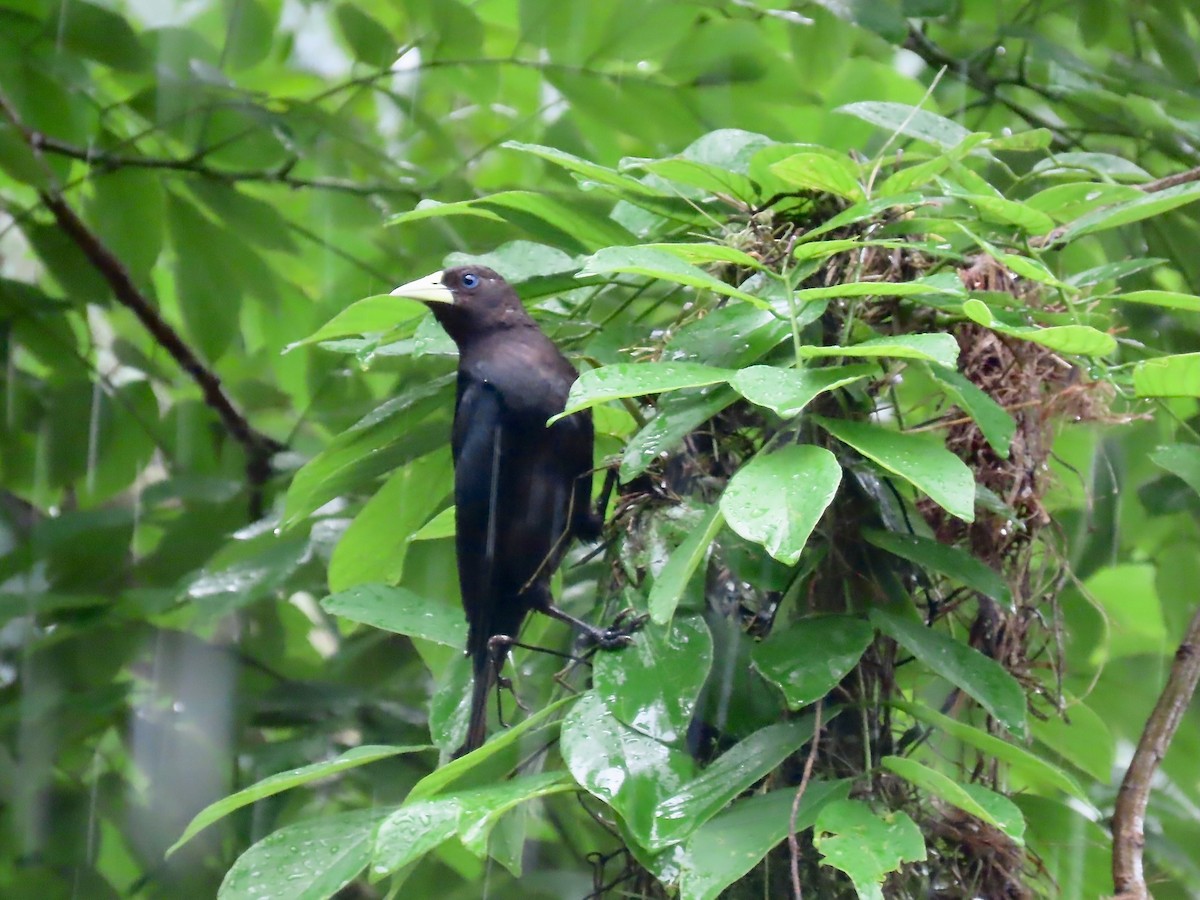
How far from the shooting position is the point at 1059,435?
3.85ft

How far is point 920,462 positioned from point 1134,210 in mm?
367

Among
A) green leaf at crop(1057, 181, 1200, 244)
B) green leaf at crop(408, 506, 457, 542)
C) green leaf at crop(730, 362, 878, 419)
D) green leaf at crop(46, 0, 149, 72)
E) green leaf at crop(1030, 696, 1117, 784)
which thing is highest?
green leaf at crop(46, 0, 149, 72)

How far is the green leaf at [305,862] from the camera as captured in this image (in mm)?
813

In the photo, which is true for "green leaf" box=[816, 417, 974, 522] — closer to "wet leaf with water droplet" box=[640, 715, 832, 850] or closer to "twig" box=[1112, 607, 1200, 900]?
"wet leaf with water droplet" box=[640, 715, 832, 850]

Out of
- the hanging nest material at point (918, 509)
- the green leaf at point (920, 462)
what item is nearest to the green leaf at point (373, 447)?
the hanging nest material at point (918, 509)

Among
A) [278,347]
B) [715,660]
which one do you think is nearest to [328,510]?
[278,347]

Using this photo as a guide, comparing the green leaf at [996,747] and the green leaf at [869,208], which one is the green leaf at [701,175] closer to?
the green leaf at [869,208]

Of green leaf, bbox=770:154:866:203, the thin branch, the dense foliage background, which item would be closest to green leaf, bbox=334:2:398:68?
the dense foliage background

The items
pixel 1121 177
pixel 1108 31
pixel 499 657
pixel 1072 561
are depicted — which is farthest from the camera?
pixel 1108 31

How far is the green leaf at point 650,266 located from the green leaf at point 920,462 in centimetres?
11

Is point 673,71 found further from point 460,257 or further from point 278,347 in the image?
point 278,347

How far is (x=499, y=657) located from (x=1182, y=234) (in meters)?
0.96

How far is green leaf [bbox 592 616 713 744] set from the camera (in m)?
0.80

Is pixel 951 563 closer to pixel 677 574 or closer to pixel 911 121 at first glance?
pixel 677 574
